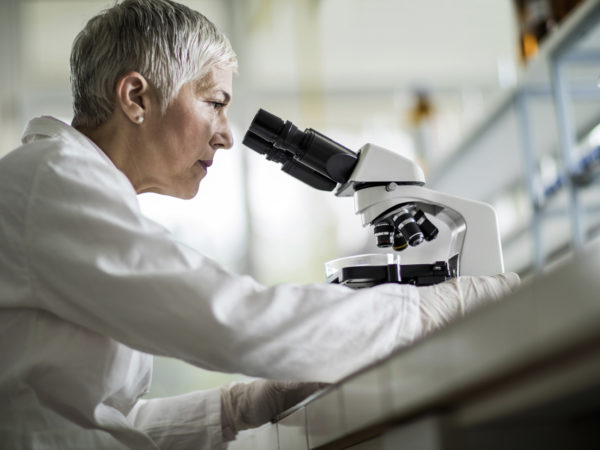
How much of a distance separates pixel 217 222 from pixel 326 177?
3.16m

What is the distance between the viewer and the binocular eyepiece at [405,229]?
1271 millimetres

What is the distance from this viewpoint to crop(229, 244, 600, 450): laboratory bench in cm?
41

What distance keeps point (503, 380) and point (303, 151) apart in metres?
0.89

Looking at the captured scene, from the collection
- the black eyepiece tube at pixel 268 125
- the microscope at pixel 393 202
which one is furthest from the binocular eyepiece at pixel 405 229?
the black eyepiece tube at pixel 268 125

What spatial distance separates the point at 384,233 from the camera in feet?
4.35

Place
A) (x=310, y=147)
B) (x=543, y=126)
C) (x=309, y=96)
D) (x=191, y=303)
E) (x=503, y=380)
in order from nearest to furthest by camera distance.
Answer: (x=503, y=380)
(x=191, y=303)
(x=310, y=147)
(x=543, y=126)
(x=309, y=96)

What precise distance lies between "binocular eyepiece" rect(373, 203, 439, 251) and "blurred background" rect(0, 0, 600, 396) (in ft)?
7.22

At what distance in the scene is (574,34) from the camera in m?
2.14

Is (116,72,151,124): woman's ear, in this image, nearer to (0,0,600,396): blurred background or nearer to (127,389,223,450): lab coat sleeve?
(127,389,223,450): lab coat sleeve

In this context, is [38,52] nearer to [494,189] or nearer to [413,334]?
[494,189]

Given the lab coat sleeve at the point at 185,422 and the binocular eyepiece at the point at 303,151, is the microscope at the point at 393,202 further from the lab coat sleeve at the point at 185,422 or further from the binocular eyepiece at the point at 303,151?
the lab coat sleeve at the point at 185,422

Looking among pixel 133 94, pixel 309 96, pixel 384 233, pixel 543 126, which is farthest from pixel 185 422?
pixel 309 96

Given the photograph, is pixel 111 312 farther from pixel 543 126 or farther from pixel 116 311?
pixel 543 126

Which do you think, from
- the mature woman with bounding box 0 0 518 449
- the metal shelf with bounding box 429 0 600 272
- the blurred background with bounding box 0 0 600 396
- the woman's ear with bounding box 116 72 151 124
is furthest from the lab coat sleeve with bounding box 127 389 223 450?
the blurred background with bounding box 0 0 600 396
